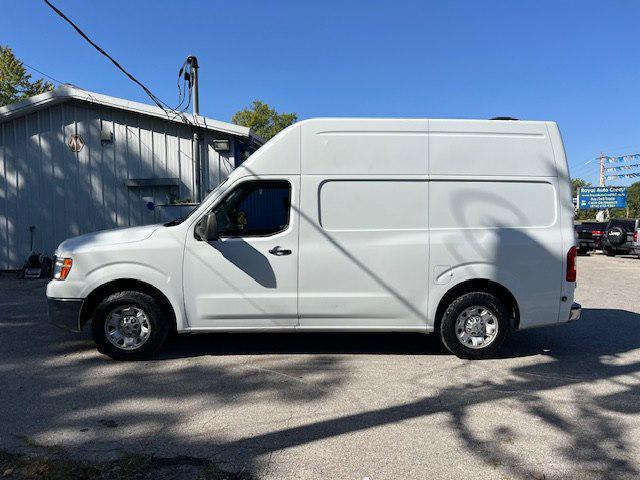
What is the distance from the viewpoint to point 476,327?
5188 millimetres

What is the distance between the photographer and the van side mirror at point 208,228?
4.76 meters

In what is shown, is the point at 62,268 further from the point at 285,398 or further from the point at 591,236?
the point at 591,236

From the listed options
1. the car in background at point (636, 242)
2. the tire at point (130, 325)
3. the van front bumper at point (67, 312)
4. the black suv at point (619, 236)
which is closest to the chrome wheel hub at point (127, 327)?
the tire at point (130, 325)

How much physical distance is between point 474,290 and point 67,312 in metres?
4.24

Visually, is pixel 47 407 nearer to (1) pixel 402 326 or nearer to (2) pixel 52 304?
(2) pixel 52 304

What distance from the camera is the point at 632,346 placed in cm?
591

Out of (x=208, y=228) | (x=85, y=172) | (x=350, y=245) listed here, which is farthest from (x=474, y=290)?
(x=85, y=172)

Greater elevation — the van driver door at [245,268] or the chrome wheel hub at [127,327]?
the van driver door at [245,268]

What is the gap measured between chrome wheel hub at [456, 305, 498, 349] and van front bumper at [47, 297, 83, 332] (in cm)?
395

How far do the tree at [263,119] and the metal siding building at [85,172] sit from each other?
33.2 m

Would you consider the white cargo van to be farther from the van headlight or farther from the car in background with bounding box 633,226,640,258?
the car in background with bounding box 633,226,640,258

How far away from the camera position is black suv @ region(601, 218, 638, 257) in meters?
18.6

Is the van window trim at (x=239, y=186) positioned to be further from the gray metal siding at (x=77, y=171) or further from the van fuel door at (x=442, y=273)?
the gray metal siding at (x=77, y=171)

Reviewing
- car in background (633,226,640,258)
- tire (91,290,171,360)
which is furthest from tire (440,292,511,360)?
car in background (633,226,640,258)
